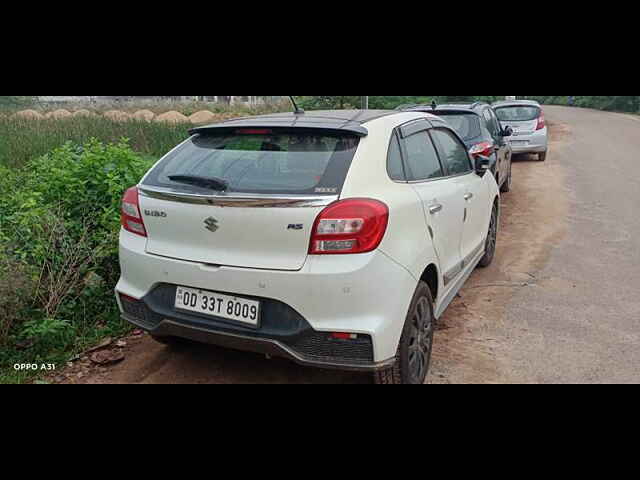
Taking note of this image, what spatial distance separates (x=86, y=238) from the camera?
4.46 metres

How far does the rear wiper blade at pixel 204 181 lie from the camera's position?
2881 millimetres

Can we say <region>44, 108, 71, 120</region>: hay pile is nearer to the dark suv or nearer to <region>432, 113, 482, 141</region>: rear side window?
the dark suv

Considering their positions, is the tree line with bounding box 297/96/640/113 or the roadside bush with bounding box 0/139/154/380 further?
the tree line with bounding box 297/96/640/113

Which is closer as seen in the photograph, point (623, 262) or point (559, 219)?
point (623, 262)

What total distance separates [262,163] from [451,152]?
2025 millimetres

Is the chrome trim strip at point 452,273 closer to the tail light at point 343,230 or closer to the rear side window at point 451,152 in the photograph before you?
the rear side window at point 451,152

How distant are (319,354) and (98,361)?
1859 mm

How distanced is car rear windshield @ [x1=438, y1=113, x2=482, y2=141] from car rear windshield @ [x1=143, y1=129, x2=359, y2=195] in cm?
521

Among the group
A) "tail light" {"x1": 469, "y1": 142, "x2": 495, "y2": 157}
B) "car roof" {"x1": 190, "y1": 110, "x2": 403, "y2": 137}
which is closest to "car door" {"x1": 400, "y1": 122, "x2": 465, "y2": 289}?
"car roof" {"x1": 190, "y1": 110, "x2": 403, "y2": 137}

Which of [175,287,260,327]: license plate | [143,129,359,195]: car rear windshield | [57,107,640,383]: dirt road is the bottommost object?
[57,107,640,383]: dirt road

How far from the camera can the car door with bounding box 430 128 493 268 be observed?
421cm

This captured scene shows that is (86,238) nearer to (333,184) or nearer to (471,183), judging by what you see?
(333,184)

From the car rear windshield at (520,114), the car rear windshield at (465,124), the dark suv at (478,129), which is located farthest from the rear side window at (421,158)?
the car rear windshield at (520,114)

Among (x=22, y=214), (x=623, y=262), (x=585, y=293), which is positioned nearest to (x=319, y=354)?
(x=22, y=214)
